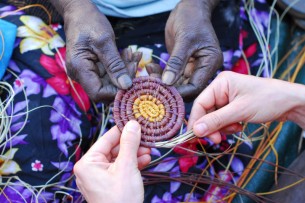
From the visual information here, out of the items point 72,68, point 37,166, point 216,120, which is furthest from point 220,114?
point 37,166

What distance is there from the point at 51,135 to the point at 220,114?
50 cm

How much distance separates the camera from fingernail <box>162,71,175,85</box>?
1.10 m

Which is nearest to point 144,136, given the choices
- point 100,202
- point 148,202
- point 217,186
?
point 100,202

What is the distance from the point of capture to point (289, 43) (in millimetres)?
1755

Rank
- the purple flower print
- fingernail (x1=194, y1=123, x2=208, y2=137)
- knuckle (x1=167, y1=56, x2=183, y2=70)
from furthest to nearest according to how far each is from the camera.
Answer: the purple flower print, knuckle (x1=167, y1=56, x2=183, y2=70), fingernail (x1=194, y1=123, x2=208, y2=137)

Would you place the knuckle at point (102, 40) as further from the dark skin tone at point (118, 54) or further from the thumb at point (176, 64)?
the thumb at point (176, 64)

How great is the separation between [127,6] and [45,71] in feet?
1.12

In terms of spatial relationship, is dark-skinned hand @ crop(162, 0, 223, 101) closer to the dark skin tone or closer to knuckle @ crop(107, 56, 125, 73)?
the dark skin tone

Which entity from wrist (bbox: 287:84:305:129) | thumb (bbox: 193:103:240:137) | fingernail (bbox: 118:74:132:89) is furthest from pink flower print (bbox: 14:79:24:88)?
wrist (bbox: 287:84:305:129)

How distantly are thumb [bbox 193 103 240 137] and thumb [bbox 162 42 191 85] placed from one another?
0.46 ft

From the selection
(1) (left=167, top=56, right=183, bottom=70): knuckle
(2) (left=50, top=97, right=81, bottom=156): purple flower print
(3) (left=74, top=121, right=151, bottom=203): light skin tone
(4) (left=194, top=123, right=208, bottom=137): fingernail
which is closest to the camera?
(3) (left=74, top=121, right=151, bottom=203): light skin tone

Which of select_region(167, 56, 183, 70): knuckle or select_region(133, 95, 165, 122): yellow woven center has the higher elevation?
select_region(167, 56, 183, 70): knuckle

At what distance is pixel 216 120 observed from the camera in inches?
41.0

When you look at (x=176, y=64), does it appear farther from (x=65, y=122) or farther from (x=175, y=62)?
(x=65, y=122)
